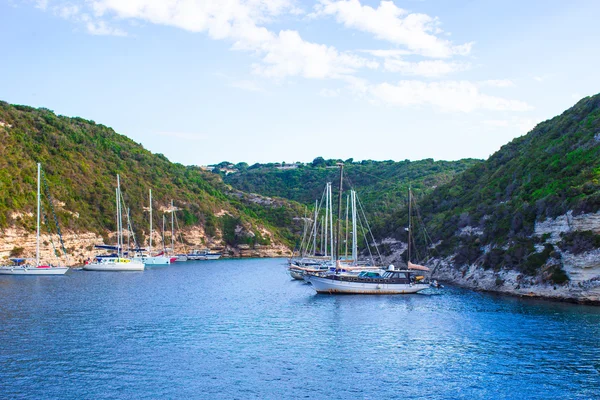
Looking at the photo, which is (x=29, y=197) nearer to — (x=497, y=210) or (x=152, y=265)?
(x=152, y=265)

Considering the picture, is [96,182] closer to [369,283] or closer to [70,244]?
[70,244]

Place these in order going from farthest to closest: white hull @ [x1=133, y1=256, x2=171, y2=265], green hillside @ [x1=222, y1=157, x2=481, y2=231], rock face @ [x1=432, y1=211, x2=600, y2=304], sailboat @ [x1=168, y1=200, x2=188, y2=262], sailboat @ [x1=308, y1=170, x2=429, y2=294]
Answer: green hillside @ [x1=222, y1=157, x2=481, y2=231]
sailboat @ [x1=168, y1=200, x2=188, y2=262]
white hull @ [x1=133, y1=256, x2=171, y2=265]
sailboat @ [x1=308, y1=170, x2=429, y2=294]
rock face @ [x1=432, y1=211, x2=600, y2=304]

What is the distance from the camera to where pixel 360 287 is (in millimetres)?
54031

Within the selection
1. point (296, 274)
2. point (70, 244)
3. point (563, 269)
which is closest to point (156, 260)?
A: point (70, 244)

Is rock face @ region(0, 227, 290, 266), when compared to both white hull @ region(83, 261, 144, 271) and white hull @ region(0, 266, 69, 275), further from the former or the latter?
white hull @ region(0, 266, 69, 275)

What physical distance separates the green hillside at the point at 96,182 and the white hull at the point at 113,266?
32.6 ft

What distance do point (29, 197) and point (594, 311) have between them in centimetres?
7378

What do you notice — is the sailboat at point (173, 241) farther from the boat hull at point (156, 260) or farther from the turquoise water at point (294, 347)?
the turquoise water at point (294, 347)

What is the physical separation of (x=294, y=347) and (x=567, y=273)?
89.1 feet

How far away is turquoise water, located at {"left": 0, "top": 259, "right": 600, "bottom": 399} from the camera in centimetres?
2478

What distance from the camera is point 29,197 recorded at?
3172 inches

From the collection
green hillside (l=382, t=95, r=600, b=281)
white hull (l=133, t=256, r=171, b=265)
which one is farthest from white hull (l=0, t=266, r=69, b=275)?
green hillside (l=382, t=95, r=600, b=281)

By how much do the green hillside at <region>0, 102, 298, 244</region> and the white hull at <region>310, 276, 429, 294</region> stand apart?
1778 inches

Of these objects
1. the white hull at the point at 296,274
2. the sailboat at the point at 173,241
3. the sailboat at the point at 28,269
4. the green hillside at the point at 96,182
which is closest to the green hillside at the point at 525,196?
the white hull at the point at 296,274
